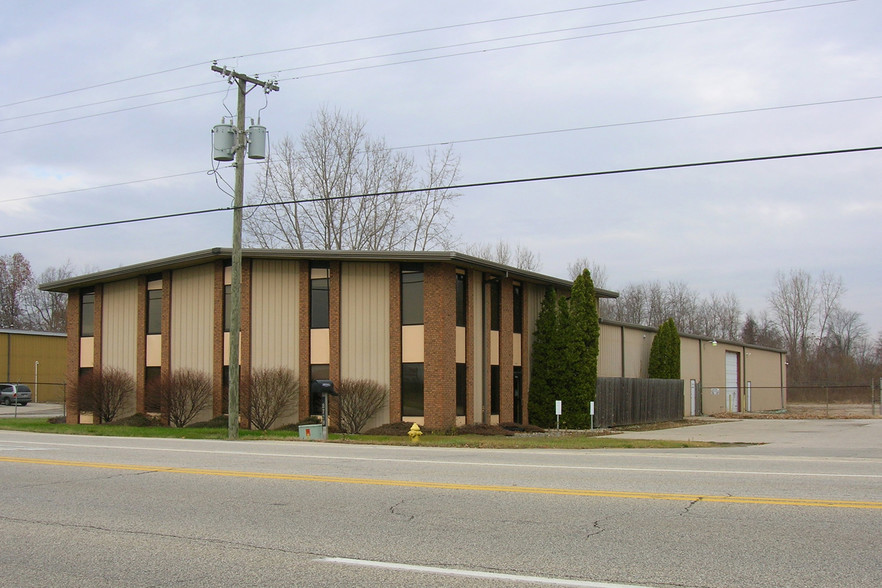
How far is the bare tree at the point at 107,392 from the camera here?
33.7 metres

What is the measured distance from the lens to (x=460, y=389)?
95.1 ft

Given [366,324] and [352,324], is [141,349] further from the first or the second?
[366,324]

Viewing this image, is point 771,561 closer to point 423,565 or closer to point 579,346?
point 423,565

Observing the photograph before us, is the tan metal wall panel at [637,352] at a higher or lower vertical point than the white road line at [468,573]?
higher

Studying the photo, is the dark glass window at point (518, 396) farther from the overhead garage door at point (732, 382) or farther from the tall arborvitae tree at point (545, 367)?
the overhead garage door at point (732, 382)

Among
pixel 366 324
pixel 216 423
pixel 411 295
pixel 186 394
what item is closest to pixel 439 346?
pixel 411 295

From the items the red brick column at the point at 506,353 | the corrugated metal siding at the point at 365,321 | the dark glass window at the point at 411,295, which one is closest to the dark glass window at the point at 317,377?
the corrugated metal siding at the point at 365,321

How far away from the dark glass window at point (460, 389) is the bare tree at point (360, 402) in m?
2.46

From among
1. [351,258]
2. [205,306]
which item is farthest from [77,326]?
[351,258]

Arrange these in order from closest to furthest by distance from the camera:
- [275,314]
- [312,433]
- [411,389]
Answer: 1. [312,433]
2. [411,389]
3. [275,314]

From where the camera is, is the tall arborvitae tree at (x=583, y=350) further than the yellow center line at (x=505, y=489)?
Yes

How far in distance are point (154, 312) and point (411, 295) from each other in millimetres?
11741

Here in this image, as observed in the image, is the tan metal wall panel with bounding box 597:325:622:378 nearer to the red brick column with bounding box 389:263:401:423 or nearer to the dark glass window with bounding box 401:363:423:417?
the dark glass window with bounding box 401:363:423:417

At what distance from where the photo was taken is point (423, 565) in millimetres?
6926
